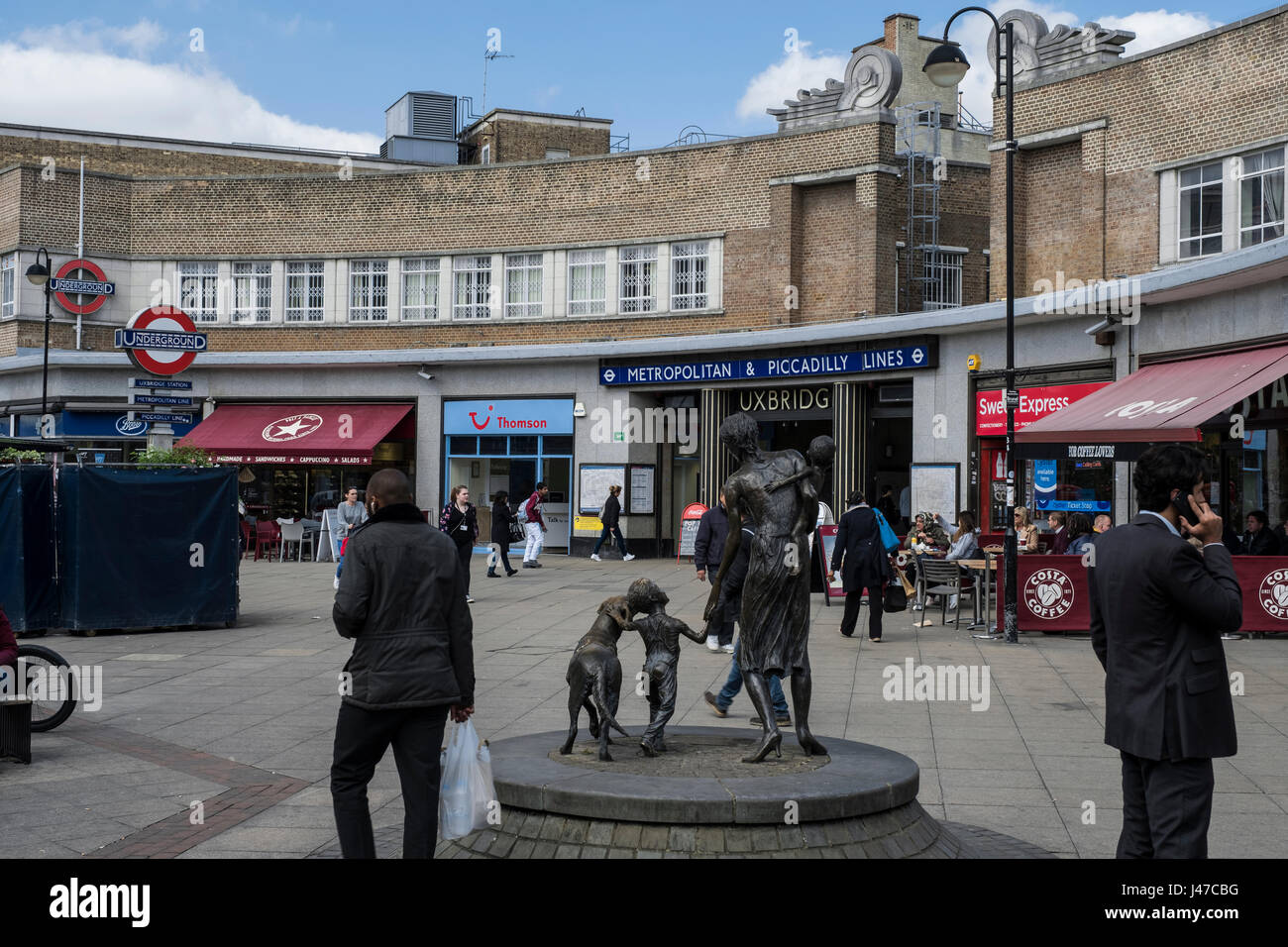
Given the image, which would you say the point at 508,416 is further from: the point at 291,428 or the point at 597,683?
the point at 597,683

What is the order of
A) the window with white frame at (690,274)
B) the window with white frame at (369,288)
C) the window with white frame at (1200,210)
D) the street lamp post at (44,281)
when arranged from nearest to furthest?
the window with white frame at (1200,210), the street lamp post at (44,281), the window with white frame at (690,274), the window with white frame at (369,288)

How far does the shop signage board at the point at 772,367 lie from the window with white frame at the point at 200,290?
10.9 m

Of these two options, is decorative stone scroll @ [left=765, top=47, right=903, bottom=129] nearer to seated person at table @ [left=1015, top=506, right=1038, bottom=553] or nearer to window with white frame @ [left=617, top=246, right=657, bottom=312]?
window with white frame @ [left=617, top=246, right=657, bottom=312]

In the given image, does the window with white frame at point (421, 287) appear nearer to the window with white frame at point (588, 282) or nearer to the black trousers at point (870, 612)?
the window with white frame at point (588, 282)

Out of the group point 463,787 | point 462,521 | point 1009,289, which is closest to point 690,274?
point 462,521

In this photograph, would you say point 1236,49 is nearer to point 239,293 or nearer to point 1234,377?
point 1234,377

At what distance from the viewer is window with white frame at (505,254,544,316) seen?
30906 millimetres

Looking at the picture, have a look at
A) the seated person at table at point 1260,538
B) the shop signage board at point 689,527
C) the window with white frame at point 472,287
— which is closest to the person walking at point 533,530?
the shop signage board at point 689,527

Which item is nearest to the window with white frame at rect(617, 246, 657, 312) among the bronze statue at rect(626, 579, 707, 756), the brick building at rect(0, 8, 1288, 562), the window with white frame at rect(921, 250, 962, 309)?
the brick building at rect(0, 8, 1288, 562)

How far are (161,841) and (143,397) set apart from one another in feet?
37.0

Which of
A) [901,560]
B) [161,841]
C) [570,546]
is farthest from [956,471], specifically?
[161,841]

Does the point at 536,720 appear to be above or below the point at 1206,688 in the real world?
below

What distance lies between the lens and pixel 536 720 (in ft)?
32.0

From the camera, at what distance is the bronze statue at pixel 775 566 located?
273 inches
